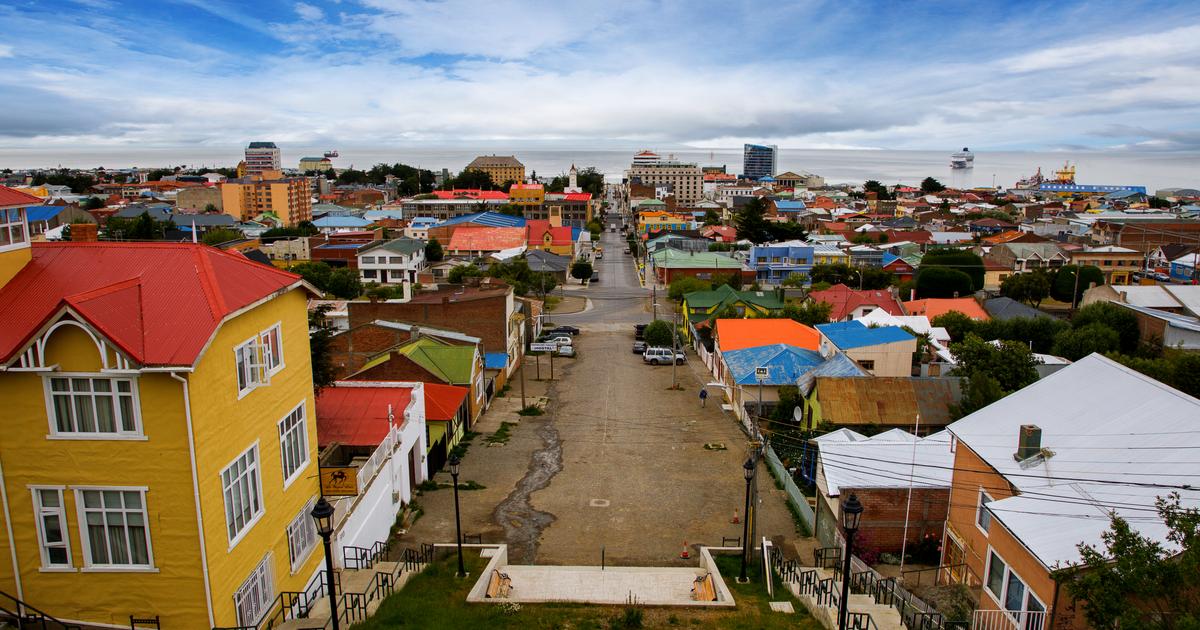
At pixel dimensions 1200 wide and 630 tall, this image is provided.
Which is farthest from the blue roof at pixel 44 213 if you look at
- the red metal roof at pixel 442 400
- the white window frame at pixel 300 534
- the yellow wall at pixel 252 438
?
the white window frame at pixel 300 534

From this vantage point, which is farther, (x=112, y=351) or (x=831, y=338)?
(x=831, y=338)

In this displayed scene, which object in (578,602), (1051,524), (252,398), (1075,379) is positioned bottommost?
(578,602)

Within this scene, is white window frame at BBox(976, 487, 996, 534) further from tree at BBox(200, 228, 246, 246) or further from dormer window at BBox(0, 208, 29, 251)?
tree at BBox(200, 228, 246, 246)

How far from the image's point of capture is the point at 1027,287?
5647 cm

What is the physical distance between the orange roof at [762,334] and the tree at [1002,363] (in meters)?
8.21

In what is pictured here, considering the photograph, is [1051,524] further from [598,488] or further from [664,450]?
[664,450]

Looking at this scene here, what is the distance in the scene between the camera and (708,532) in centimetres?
2023

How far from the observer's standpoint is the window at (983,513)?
15250 millimetres

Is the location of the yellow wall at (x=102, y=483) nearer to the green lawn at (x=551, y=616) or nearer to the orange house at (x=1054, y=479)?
the green lawn at (x=551, y=616)

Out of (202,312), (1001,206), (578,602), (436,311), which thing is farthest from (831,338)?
(1001,206)

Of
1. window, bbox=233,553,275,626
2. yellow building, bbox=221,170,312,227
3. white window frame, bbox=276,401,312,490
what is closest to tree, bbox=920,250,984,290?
white window frame, bbox=276,401,312,490

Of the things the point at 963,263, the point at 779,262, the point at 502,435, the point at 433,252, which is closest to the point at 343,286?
the point at 433,252

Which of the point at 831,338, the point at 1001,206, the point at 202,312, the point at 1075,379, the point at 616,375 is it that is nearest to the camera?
the point at 202,312

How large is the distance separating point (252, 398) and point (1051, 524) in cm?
1396
